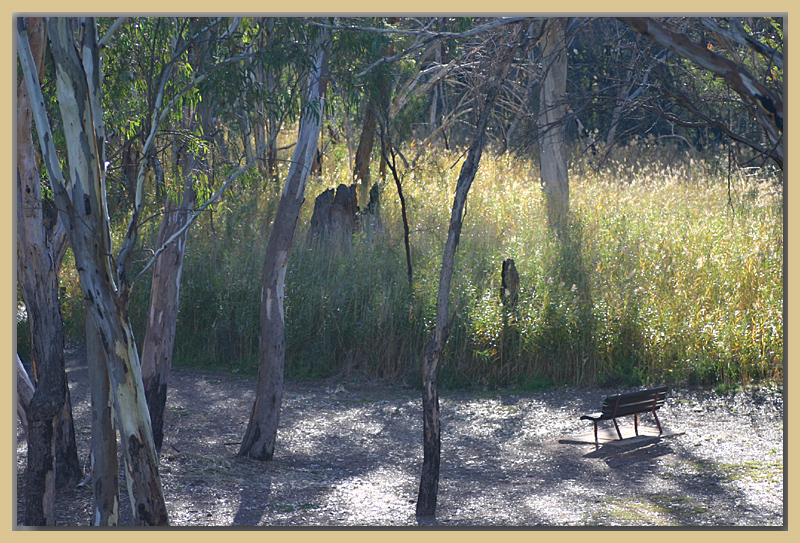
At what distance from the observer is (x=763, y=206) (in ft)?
32.0

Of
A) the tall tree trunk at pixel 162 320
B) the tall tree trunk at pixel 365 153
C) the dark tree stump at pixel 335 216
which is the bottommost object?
the tall tree trunk at pixel 162 320

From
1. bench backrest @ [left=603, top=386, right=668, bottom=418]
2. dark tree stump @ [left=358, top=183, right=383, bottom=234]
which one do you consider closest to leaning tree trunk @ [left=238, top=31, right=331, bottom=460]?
bench backrest @ [left=603, top=386, right=668, bottom=418]

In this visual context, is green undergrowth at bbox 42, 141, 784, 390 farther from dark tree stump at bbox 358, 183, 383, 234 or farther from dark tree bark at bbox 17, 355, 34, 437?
dark tree bark at bbox 17, 355, 34, 437

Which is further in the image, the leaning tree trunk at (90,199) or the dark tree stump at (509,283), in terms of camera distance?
the dark tree stump at (509,283)

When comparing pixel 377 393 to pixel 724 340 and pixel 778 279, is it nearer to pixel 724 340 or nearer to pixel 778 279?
pixel 724 340

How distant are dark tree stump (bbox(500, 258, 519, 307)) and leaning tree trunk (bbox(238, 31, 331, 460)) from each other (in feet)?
11.1

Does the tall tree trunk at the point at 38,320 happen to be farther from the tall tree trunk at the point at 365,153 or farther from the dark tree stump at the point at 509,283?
the tall tree trunk at the point at 365,153

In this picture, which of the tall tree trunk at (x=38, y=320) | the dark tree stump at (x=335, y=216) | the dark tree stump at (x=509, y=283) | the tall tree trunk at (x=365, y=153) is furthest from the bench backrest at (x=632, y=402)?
the tall tree trunk at (x=365, y=153)

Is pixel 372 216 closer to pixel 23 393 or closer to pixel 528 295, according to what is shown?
pixel 528 295

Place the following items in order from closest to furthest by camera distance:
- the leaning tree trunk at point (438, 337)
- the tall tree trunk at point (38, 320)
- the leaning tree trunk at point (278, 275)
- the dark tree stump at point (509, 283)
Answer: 1. the tall tree trunk at point (38, 320)
2. the leaning tree trunk at point (438, 337)
3. the leaning tree trunk at point (278, 275)
4. the dark tree stump at point (509, 283)

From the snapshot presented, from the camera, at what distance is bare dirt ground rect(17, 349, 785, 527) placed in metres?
4.81

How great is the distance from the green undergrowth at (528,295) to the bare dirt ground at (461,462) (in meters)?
0.38

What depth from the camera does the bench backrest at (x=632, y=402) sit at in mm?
6160

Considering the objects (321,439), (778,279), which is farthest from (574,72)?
(321,439)
